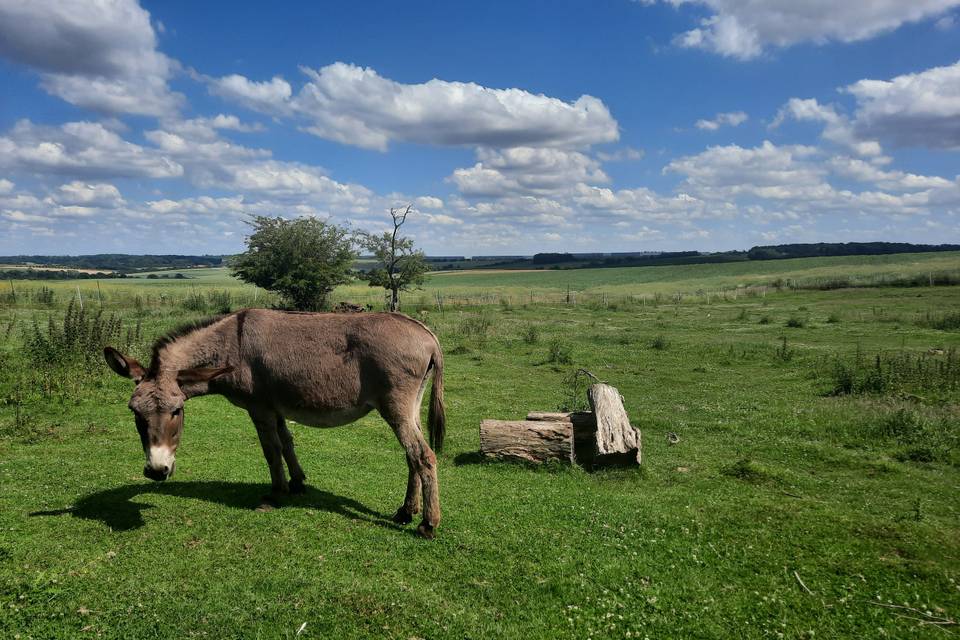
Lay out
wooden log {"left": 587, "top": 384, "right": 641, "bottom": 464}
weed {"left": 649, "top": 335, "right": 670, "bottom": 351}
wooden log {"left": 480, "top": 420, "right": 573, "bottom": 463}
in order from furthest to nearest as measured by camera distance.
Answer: weed {"left": 649, "top": 335, "right": 670, "bottom": 351} < wooden log {"left": 480, "top": 420, "right": 573, "bottom": 463} < wooden log {"left": 587, "top": 384, "right": 641, "bottom": 464}

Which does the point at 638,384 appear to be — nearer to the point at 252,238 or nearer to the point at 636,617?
the point at 636,617

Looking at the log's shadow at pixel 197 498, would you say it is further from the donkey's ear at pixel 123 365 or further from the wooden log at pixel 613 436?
the wooden log at pixel 613 436

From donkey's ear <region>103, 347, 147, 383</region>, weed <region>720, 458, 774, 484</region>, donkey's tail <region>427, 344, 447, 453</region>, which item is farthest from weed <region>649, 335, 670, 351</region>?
Result: donkey's ear <region>103, 347, 147, 383</region>

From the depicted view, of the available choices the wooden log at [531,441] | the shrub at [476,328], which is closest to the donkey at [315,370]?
the wooden log at [531,441]

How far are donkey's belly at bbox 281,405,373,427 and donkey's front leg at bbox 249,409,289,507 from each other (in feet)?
1.03

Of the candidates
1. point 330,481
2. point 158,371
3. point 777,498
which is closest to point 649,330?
point 777,498

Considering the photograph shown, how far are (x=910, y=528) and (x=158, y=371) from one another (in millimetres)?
11658

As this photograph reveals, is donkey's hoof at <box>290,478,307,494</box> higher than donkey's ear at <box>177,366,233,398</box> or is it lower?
lower

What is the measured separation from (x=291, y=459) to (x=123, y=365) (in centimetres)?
302

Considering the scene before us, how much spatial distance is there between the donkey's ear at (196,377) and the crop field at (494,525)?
1976 millimetres

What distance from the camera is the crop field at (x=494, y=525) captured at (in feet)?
19.9

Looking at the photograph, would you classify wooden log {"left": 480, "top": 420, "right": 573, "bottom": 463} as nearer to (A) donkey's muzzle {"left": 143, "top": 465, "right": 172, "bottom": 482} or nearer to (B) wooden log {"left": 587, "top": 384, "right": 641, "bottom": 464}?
(B) wooden log {"left": 587, "top": 384, "right": 641, "bottom": 464}

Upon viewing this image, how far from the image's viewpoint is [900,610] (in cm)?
625

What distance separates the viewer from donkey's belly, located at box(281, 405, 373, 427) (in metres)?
8.16
